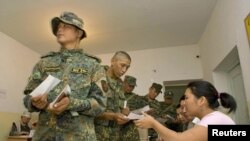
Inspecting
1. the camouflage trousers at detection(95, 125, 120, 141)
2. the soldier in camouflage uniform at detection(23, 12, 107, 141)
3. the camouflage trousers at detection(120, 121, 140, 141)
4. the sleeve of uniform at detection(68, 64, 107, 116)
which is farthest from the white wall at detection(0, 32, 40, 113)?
the sleeve of uniform at detection(68, 64, 107, 116)

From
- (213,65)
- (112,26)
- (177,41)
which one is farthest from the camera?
(177,41)

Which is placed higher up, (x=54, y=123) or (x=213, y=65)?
(x=213, y=65)

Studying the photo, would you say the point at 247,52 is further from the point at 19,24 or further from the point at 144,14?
the point at 19,24

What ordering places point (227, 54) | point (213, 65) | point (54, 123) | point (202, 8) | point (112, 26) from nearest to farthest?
point (54, 123)
point (227, 54)
point (202, 8)
point (213, 65)
point (112, 26)

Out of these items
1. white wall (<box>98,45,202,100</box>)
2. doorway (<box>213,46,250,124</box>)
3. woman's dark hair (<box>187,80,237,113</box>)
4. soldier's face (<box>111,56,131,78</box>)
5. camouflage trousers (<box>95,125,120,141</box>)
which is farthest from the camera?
white wall (<box>98,45,202,100</box>)

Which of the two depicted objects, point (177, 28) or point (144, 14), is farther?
point (177, 28)

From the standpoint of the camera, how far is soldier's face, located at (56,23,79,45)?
4.52ft

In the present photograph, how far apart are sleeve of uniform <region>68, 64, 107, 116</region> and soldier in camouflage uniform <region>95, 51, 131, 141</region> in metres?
0.27

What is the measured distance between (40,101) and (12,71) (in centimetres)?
350

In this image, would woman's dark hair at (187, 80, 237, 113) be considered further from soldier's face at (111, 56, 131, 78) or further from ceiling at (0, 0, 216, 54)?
ceiling at (0, 0, 216, 54)

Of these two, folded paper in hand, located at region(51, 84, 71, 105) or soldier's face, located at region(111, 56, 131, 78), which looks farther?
soldier's face, located at region(111, 56, 131, 78)

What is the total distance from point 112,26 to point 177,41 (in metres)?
1.37

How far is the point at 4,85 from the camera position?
156 inches

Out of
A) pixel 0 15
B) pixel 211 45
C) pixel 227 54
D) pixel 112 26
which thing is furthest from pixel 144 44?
pixel 0 15
